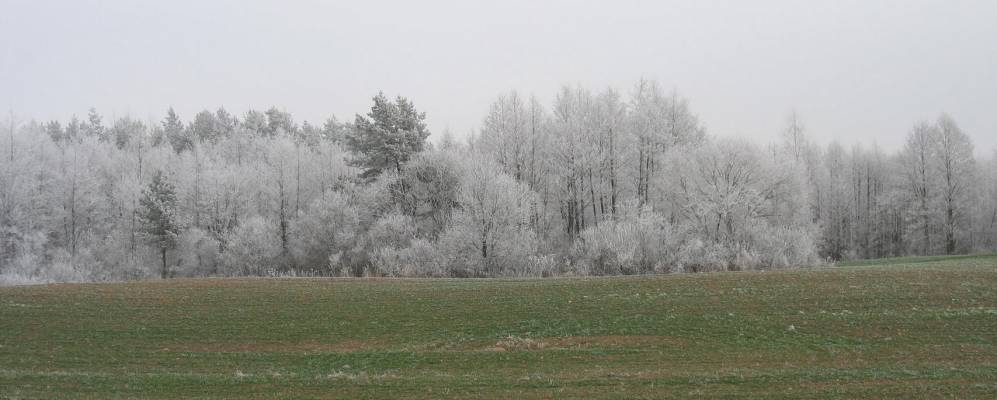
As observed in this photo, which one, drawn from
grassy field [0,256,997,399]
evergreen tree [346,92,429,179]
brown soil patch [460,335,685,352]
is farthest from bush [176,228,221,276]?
brown soil patch [460,335,685,352]

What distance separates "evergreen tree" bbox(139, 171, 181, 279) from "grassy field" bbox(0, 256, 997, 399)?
26684 millimetres

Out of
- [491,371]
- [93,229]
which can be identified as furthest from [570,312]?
[93,229]

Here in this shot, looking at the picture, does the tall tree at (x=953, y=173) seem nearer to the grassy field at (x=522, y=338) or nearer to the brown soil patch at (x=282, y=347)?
the grassy field at (x=522, y=338)

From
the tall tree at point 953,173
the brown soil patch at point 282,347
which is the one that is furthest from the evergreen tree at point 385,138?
the tall tree at point 953,173

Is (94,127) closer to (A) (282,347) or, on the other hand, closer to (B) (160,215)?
(B) (160,215)

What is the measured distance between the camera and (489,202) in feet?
142

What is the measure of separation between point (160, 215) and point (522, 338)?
4529 cm

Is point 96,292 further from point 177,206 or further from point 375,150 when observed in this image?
point 177,206

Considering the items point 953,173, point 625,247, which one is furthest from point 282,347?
point 953,173

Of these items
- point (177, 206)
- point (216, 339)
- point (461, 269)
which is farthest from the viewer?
point (177, 206)

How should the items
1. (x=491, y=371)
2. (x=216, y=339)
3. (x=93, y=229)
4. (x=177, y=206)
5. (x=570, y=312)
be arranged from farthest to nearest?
(x=93, y=229), (x=177, y=206), (x=570, y=312), (x=216, y=339), (x=491, y=371)

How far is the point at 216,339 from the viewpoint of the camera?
19281mm

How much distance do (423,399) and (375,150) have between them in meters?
41.2

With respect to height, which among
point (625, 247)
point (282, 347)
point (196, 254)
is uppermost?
point (625, 247)
